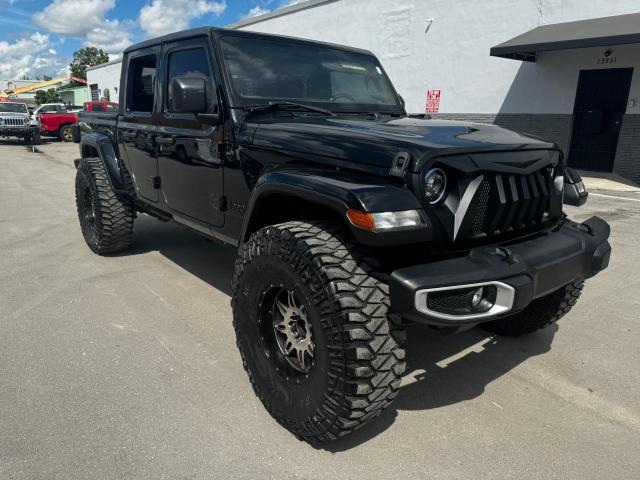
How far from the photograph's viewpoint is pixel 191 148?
3383 millimetres

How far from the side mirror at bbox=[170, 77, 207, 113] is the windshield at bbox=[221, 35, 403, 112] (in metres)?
0.20

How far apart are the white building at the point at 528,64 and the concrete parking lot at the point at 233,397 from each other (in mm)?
7922

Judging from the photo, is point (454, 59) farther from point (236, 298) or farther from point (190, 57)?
point (236, 298)

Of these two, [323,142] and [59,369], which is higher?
[323,142]

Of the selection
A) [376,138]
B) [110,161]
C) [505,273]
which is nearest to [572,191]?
[505,273]

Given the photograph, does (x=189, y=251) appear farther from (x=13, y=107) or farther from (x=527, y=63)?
(x=13, y=107)

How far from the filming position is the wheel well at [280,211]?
98.5 inches

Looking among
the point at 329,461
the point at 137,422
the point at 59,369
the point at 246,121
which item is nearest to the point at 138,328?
the point at 59,369

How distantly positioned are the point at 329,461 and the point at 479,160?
1454 mm

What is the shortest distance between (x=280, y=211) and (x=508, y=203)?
114 centimetres

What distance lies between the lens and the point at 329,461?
221 centimetres

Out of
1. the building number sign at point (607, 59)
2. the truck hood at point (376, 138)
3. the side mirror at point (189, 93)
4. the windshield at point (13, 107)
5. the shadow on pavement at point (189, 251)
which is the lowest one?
the shadow on pavement at point (189, 251)

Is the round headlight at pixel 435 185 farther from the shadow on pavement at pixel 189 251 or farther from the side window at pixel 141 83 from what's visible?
the side window at pixel 141 83

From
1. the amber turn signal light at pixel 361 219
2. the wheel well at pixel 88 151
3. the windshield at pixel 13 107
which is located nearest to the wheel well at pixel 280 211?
the amber turn signal light at pixel 361 219
